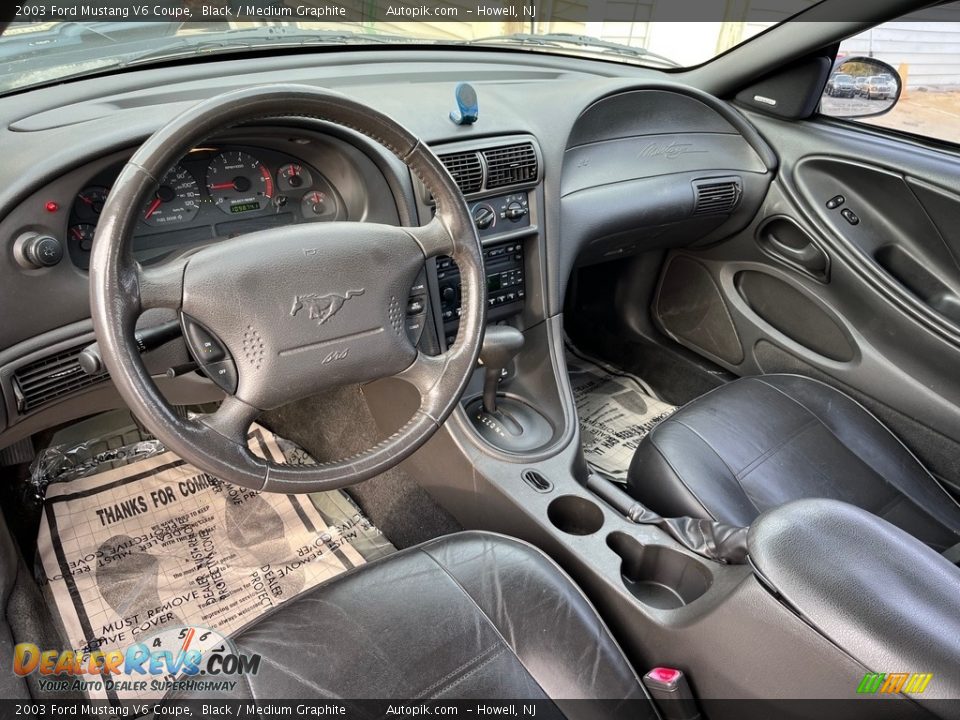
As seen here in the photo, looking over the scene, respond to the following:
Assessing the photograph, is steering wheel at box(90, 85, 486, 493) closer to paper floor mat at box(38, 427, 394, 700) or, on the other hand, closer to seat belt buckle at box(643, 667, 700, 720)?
seat belt buckle at box(643, 667, 700, 720)

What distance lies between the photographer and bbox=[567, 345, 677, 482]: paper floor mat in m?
1.93

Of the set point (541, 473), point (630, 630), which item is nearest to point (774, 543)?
point (630, 630)

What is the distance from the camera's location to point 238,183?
1.19m

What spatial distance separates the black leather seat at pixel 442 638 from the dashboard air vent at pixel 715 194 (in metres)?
1.23

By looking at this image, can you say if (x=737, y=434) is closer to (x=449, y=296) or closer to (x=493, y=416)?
(x=493, y=416)

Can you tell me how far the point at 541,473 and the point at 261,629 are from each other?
61 cm

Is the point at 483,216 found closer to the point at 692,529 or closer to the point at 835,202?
the point at 692,529

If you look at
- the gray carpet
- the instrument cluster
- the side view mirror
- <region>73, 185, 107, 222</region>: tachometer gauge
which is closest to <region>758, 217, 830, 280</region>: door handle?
the side view mirror

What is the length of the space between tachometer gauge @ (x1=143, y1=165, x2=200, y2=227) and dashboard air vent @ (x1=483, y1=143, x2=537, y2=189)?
1.89 ft

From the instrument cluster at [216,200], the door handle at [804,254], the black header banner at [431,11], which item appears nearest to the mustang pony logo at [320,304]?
the instrument cluster at [216,200]

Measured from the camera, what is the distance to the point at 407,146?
99 cm

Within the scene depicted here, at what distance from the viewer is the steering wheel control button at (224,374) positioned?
0.91 metres

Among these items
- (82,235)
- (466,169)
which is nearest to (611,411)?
(466,169)

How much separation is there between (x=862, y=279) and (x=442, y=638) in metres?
1.48
